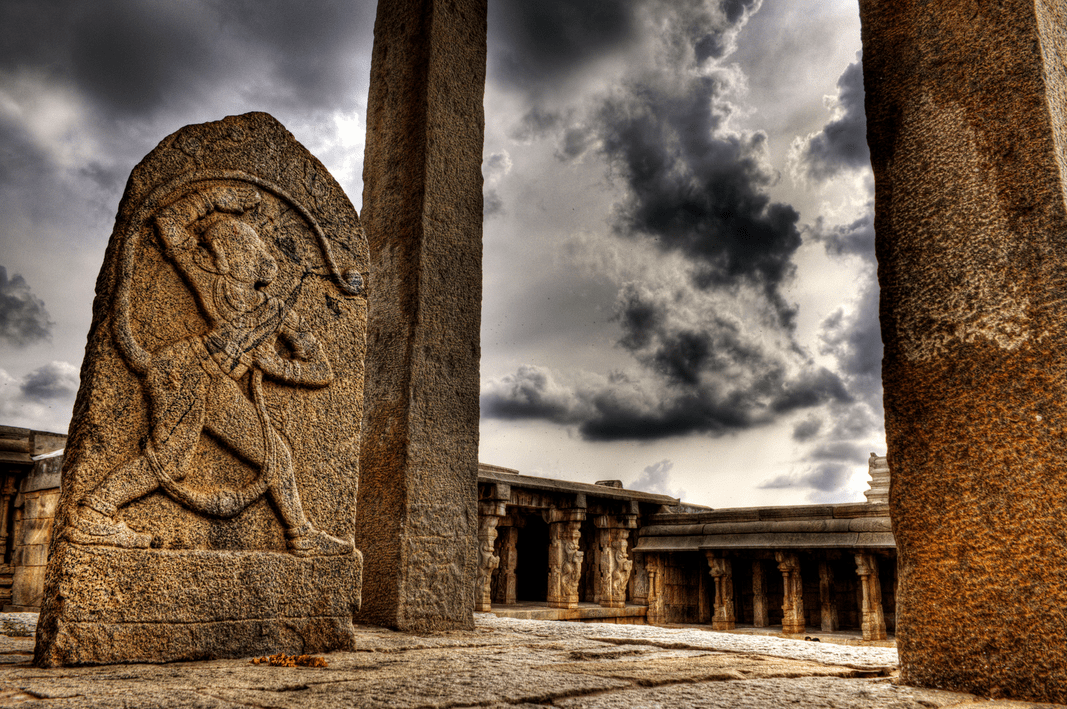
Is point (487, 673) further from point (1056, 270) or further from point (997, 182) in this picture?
point (997, 182)

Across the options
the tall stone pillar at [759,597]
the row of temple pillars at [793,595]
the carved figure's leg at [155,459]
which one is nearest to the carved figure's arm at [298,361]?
the carved figure's leg at [155,459]

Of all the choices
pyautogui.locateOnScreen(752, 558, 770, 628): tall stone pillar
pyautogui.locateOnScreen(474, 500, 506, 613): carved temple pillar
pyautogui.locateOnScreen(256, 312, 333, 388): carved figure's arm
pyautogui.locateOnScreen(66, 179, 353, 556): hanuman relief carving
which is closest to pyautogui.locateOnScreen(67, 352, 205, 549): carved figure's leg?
pyautogui.locateOnScreen(66, 179, 353, 556): hanuman relief carving

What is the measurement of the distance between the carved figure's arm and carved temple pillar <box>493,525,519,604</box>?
376 inches

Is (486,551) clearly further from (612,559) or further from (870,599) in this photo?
(870,599)

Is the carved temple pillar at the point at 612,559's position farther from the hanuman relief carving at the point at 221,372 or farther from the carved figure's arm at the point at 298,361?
the carved figure's arm at the point at 298,361

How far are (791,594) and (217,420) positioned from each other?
9.60 metres

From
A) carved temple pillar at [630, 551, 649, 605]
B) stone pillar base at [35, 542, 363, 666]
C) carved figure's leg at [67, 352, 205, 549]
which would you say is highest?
carved figure's leg at [67, 352, 205, 549]

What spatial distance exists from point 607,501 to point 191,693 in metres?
11.2

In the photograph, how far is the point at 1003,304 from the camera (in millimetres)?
2520

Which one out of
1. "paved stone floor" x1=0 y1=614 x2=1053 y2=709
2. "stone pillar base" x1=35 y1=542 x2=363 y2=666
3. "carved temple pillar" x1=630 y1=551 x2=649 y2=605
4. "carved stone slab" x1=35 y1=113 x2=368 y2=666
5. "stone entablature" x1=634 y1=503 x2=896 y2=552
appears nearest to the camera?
"paved stone floor" x1=0 y1=614 x2=1053 y2=709

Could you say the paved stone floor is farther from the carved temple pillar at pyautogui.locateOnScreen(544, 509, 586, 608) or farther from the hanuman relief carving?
the carved temple pillar at pyautogui.locateOnScreen(544, 509, 586, 608)

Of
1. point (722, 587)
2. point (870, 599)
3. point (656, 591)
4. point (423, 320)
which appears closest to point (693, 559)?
point (656, 591)

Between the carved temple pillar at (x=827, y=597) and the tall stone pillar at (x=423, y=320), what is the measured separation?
807 centimetres

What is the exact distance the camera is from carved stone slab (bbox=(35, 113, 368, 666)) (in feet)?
9.03
